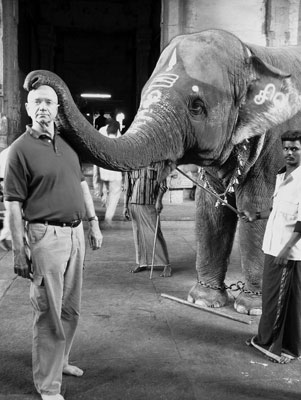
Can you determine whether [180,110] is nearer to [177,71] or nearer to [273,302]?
[177,71]

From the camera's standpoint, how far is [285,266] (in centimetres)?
334

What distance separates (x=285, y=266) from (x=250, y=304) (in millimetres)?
1091

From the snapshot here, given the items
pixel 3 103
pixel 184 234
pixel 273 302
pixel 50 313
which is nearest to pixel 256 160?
pixel 273 302

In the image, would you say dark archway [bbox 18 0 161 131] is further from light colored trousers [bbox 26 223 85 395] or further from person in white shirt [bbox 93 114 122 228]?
light colored trousers [bbox 26 223 85 395]

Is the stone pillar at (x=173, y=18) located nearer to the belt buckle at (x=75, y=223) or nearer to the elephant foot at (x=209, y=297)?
the elephant foot at (x=209, y=297)

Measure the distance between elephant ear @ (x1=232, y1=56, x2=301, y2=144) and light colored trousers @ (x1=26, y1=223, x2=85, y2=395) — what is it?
5.06ft

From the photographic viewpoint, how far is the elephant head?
3.33 meters

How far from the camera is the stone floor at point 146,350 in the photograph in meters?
3.01

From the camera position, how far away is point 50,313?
2.74 metres

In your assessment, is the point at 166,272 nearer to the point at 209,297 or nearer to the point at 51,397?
the point at 209,297

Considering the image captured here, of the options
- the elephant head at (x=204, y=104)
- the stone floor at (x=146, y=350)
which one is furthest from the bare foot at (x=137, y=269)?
the elephant head at (x=204, y=104)

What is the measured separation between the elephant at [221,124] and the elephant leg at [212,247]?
28 millimetres

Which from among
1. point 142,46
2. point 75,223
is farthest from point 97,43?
point 75,223

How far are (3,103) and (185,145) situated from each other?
8346mm
